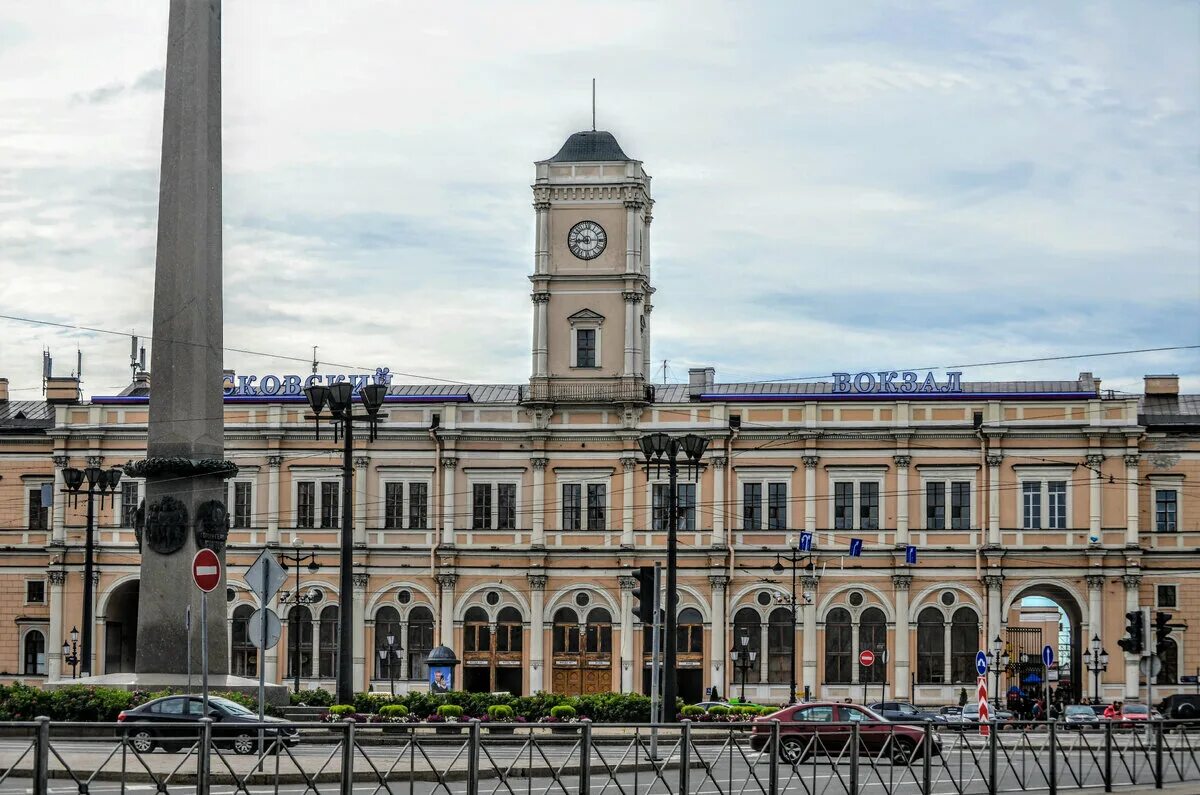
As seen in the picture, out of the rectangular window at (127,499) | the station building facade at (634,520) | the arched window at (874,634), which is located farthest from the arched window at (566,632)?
the rectangular window at (127,499)

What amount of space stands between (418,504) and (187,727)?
57.0 meters

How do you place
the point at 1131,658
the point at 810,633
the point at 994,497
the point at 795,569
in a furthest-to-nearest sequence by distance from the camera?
the point at 810,633, the point at 994,497, the point at 1131,658, the point at 795,569

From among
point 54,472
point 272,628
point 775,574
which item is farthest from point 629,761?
point 54,472

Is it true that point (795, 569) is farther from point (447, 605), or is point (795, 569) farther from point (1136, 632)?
point (1136, 632)

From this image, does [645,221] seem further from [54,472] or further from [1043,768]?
[1043,768]

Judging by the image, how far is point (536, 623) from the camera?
7656cm

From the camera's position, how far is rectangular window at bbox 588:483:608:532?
77062 millimetres

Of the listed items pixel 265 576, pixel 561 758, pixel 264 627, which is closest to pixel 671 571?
pixel 265 576

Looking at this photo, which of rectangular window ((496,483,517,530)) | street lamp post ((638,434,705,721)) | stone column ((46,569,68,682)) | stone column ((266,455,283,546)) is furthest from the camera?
stone column ((266,455,283,546))

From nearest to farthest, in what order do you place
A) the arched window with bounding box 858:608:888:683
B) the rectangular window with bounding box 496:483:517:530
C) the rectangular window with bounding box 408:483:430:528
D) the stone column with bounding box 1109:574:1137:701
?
the stone column with bounding box 1109:574:1137:701 < the arched window with bounding box 858:608:888:683 < the rectangular window with bounding box 496:483:517:530 < the rectangular window with bounding box 408:483:430:528

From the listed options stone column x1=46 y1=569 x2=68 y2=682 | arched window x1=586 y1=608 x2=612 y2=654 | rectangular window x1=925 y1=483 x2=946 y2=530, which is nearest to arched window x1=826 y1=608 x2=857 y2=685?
rectangular window x1=925 y1=483 x2=946 y2=530

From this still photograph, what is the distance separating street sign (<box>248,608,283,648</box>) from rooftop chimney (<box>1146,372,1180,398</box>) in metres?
64.7

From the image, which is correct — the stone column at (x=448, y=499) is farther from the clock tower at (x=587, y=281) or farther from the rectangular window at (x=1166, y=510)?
the rectangular window at (x=1166, y=510)

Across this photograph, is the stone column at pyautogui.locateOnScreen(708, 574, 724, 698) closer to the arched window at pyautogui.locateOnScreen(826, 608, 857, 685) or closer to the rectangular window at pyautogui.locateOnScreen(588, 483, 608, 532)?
the arched window at pyautogui.locateOnScreen(826, 608, 857, 685)
